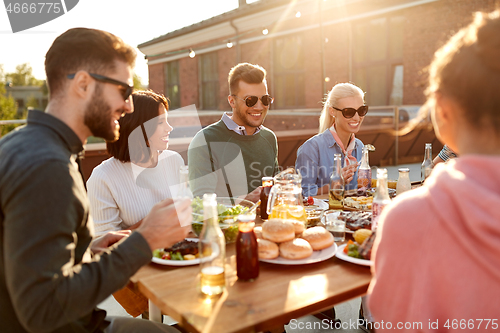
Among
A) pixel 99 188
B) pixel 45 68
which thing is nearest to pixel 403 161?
pixel 99 188

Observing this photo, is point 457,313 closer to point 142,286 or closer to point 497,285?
point 497,285

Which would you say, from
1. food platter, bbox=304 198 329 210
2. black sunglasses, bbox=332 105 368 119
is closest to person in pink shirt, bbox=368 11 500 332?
food platter, bbox=304 198 329 210

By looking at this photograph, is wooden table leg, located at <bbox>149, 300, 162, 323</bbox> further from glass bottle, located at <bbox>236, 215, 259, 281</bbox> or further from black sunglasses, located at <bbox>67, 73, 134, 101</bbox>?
black sunglasses, located at <bbox>67, 73, 134, 101</bbox>

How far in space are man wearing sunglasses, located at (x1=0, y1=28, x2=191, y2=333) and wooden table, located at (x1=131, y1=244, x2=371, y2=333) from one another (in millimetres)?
171

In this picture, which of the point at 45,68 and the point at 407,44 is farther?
the point at 407,44

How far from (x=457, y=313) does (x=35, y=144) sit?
4.16ft

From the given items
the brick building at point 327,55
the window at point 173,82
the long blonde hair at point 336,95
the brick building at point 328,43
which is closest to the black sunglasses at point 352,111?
the long blonde hair at point 336,95

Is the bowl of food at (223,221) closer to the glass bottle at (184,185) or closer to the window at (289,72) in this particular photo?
the glass bottle at (184,185)

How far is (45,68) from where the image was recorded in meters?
1.40

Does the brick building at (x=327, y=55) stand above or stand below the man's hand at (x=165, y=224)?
above

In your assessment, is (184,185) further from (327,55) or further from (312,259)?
(327,55)

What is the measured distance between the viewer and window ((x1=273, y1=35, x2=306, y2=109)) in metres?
15.4

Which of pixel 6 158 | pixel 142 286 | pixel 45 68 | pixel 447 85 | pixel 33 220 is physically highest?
pixel 45 68

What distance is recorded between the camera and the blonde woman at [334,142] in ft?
10.9
